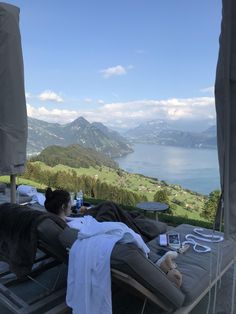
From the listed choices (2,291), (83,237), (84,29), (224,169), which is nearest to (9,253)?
(2,291)

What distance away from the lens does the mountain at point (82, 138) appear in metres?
69.0

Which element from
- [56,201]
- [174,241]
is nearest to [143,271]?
[174,241]

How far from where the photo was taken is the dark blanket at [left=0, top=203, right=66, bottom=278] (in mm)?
2287

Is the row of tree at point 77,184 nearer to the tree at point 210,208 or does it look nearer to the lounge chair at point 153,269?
the tree at point 210,208

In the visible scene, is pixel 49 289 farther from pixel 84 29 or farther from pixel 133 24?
pixel 133 24

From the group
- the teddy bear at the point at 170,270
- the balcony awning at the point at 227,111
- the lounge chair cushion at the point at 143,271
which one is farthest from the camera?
the teddy bear at the point at 170,270

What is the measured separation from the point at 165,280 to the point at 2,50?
95.5 inches

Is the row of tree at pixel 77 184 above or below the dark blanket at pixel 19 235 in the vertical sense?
below

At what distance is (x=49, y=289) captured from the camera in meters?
2.71

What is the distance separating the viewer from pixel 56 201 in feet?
10.1

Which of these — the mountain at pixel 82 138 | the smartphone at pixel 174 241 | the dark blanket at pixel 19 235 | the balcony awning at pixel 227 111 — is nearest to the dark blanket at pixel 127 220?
the smartphone at pixel 174 241

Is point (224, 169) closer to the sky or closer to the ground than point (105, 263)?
closer to the sky

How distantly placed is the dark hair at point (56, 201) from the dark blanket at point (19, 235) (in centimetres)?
59

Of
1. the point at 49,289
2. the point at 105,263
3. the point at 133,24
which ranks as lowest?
the point at 49,289
